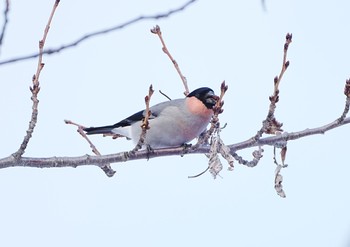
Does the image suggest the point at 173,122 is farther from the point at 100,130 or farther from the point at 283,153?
the point at 283,153

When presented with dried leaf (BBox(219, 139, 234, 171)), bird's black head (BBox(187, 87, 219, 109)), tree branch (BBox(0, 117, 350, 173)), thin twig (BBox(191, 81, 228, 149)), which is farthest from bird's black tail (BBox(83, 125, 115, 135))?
dried leaf (BBox(219, 139, 234, 171))

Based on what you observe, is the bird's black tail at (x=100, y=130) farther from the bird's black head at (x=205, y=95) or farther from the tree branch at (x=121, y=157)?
the tree branch at (x=121, y=157)

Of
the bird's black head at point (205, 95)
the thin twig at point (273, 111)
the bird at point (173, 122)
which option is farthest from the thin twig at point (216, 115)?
the bird's black head at point (205, 95)

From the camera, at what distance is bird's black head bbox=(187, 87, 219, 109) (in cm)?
447

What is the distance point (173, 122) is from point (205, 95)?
14.4 inches

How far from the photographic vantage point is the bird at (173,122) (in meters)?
4.21

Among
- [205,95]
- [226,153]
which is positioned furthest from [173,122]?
[226,153]

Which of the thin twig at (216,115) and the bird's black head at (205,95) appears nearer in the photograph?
the thin twig at (216,115)

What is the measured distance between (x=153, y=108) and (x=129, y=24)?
3.13m

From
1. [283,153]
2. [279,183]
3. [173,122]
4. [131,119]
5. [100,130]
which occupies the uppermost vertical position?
[131,119]

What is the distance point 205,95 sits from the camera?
4.53m

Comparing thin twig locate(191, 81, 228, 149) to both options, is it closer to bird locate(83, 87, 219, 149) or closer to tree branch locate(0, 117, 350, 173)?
tree branch locate(0, 117, 350, 173)

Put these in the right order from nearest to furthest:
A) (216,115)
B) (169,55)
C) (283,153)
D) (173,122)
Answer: (216,115) → (283,153) → (169,55) → (173,122)

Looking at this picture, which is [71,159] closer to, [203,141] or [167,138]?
[203,141]
